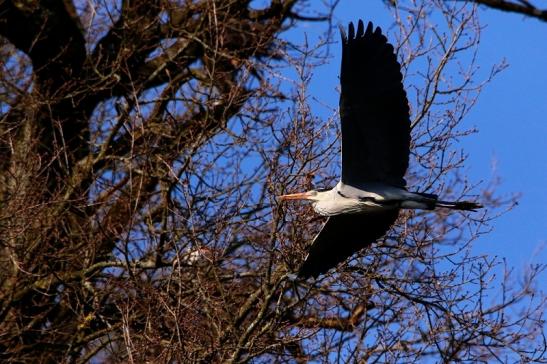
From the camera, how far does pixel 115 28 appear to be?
38.5 ft

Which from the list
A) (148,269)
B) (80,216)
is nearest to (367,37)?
(148,269)

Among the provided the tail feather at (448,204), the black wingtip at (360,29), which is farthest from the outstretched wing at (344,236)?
the black wingtip at (360,29)

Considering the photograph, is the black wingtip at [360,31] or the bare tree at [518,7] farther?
the black wingtip at [360,31]

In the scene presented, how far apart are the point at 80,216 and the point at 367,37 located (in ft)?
16.4

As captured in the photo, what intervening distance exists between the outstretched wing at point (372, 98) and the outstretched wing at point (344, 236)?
0.59 metres

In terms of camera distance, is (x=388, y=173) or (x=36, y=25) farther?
(x=36, y=25)

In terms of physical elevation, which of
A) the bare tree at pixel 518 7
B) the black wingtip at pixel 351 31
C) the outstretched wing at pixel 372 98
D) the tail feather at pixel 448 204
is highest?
the black wingtip at pixel 351 31

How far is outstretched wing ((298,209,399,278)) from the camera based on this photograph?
6.98 metres

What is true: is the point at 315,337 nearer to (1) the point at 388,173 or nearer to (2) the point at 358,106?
(1) the point at 388,173

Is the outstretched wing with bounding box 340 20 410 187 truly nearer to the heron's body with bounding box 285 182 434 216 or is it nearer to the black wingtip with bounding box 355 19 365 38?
the black wingtip with bounding box 355 19 365 38

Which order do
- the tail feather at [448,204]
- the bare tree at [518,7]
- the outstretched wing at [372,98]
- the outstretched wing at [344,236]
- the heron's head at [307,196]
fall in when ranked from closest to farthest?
the bare tree at [518,7], the tail feather at [448,204], the outstretched wing at [372,98], the heron's head at [307,196], the outstretched wing at [344,236]

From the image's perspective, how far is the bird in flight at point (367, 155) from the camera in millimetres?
6516

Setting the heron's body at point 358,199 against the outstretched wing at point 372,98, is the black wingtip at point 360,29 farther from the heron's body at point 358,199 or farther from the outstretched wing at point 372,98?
the heron's body at point 358,199

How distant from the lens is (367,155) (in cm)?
677
